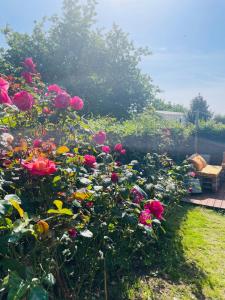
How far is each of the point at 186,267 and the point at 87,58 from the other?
31.3 feet

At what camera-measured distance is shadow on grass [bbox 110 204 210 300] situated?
8.75ft

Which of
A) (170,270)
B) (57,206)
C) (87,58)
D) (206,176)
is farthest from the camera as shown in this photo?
(87,58)

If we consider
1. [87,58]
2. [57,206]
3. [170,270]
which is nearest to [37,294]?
[57,206]

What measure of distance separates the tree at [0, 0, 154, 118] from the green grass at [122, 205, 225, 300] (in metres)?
7.11

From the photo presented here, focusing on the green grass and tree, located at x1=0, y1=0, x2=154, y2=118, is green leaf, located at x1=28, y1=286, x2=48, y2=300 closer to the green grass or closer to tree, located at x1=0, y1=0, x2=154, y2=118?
the green grass

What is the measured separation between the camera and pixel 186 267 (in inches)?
123

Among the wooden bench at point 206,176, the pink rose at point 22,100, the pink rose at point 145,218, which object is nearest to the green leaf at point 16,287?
the pink rose at point 22,100

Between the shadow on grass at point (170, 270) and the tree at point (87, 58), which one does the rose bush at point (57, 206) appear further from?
the tree at point (87, 58)

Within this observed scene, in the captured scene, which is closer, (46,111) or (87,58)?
(46,111)

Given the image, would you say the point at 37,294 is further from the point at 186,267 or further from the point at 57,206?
the point at 186,267

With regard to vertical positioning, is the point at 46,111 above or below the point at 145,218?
above

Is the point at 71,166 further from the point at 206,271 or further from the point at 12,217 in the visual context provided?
the point at 206,271

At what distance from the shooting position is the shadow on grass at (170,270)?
8.75 ft

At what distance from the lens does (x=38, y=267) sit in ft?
5.25
